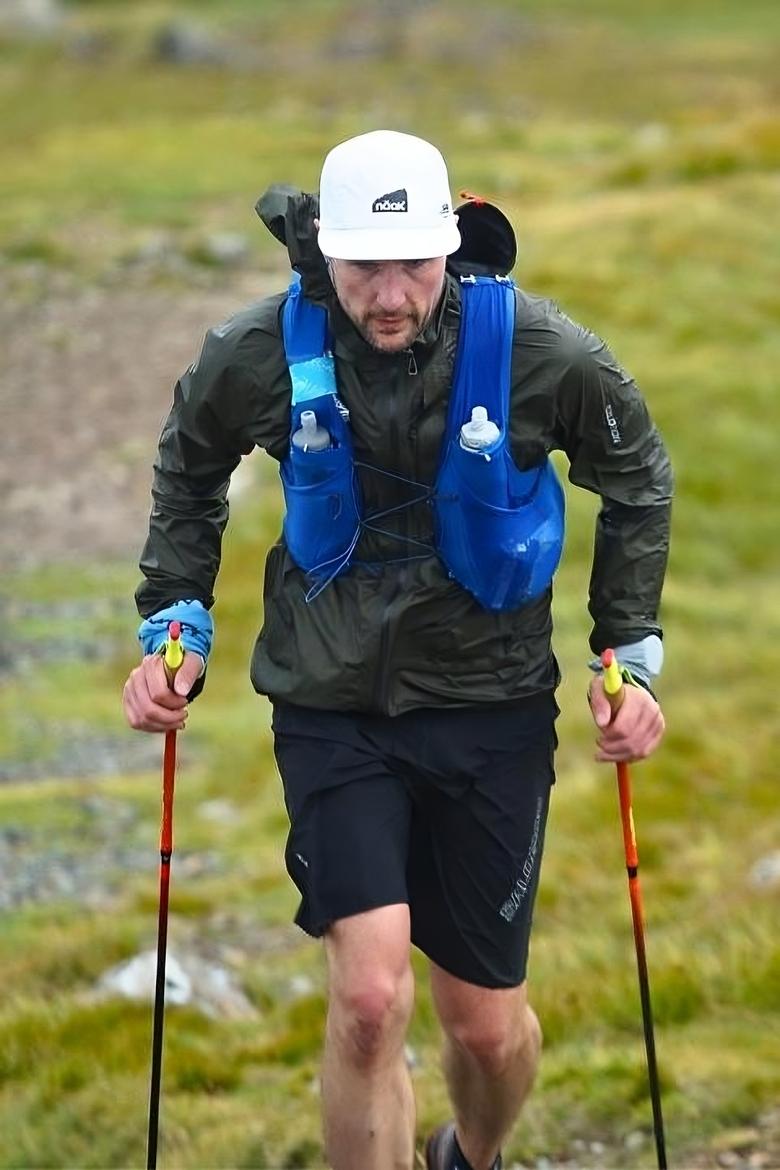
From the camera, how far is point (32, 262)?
1364 inches

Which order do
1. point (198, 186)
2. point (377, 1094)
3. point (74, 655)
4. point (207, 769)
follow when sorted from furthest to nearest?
point (198, 186) → point (74, 655) → point (207, 769) → point (377, 1094)

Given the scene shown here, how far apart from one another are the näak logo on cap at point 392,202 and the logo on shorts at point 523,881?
184cm

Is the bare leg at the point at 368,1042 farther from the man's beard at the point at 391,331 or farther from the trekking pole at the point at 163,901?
the man's beard at the point at 391,331

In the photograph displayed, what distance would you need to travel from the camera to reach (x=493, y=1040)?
6.66 metres

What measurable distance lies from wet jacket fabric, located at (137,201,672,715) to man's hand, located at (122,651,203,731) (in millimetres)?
259

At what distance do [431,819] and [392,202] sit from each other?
6.03 feet

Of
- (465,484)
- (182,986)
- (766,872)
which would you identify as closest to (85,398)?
(766,872)

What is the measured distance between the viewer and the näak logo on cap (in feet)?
19.8

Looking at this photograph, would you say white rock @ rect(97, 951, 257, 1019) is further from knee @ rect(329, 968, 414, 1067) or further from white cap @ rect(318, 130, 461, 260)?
white cap @ rect(318, 130, 461, 260)

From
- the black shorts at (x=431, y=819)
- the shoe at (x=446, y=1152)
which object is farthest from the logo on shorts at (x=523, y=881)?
the shoe at (x=446, y=1152)

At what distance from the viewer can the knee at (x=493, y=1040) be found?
6.66 meters

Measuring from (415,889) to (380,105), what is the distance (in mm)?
64028

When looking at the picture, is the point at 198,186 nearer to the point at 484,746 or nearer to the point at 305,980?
the point at 305,980

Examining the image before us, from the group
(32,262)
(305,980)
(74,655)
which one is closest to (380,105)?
(32,262)
